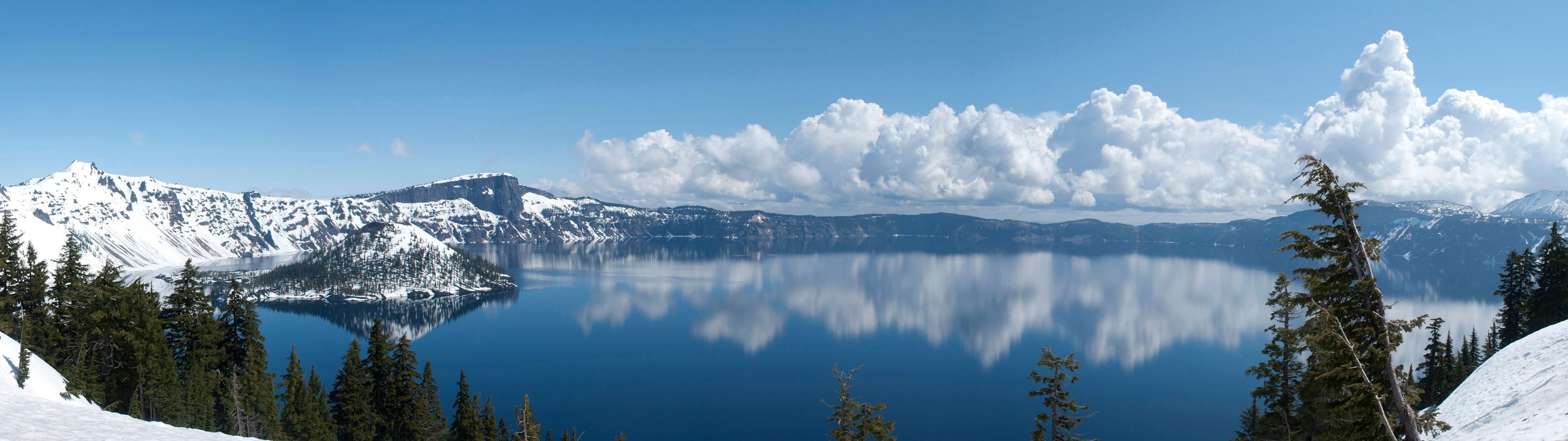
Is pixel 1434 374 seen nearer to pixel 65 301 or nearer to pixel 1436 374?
pixel 1436 374

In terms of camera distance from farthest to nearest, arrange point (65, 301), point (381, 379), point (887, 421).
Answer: point (65, 301) → point (381, 379) → point (887, 421)

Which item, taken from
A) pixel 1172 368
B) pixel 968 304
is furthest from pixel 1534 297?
pixel 968 304

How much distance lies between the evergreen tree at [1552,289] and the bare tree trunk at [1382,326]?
6069 cm

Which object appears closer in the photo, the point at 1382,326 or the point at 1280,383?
the point at 1382,326

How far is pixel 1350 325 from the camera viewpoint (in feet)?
50.8

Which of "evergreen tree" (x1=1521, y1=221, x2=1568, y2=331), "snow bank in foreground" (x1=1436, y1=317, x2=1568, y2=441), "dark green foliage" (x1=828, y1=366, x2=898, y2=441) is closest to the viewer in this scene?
"snow bank in foreground" (x1=1436, y1=317, x2=1568, y2=441)

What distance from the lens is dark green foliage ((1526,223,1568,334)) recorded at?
53562 millimetres

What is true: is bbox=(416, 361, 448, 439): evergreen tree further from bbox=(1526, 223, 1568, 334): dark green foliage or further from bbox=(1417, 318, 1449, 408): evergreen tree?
bbox=(1526, 223, 1568, 334): dark green foliage

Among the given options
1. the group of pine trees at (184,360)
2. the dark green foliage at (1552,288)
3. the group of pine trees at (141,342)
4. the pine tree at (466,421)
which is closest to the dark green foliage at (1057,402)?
the group of pine trees at (184,360)

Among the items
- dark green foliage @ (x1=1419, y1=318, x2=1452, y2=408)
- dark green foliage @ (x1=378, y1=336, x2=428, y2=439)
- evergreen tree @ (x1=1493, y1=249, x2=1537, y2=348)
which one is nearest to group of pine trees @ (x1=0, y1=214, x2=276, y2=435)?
dark green foliage @ (x1=378, y1=336, x2=428, y2=439)

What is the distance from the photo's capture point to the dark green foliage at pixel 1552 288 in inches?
2109

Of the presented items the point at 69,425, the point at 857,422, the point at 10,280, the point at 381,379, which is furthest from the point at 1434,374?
the point at 10,280

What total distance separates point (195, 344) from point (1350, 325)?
195 ft

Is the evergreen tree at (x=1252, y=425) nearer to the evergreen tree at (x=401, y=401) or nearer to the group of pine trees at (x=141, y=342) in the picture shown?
the evergreen tree at (x=401, y=401)
